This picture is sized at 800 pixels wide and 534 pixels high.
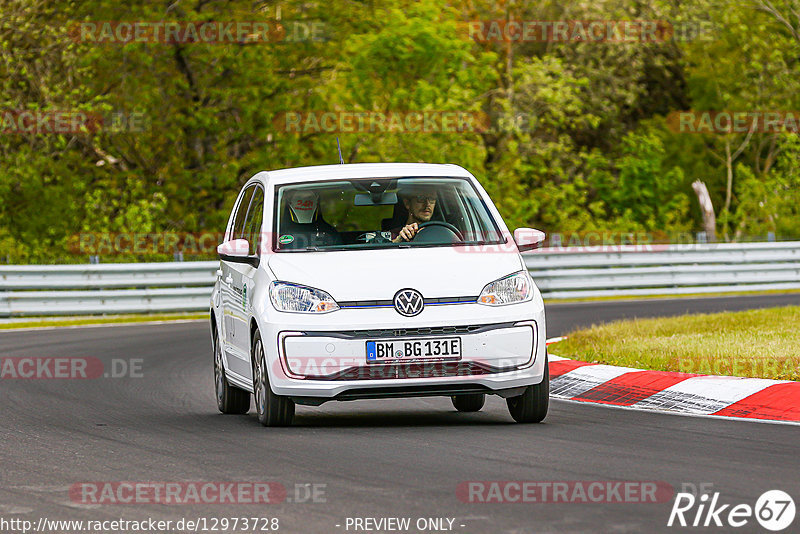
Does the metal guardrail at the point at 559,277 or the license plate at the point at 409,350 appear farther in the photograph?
the metal guardrail at the point at 559,277

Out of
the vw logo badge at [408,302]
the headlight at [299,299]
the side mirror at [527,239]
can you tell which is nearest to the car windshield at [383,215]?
the side mirror at [527,239]

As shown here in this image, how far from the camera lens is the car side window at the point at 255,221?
10828mm

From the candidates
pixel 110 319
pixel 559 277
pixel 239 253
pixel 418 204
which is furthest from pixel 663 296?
pixel 239 253

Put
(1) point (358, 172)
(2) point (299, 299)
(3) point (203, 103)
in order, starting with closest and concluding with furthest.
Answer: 1. (2) point (299, 299)
2. (1) point (358, 172)
3. (3) point (203, 103)

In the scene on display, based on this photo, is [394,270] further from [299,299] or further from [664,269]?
[664,269]

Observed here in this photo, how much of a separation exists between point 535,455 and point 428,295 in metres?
1.63

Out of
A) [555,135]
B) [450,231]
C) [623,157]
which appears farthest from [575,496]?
[623,157]

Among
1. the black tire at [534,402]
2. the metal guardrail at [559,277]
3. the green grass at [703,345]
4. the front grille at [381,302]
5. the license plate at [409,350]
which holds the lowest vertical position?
the metal guardrail at [559,277]

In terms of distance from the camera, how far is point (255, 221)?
11281mm

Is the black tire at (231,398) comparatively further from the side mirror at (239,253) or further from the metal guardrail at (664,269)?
the metal guardrail at (664,269)

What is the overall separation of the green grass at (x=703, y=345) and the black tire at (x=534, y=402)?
2.21m

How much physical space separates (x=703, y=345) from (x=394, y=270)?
196 inches

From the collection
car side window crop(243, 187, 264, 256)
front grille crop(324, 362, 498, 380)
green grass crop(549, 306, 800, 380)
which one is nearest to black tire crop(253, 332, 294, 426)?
front grille crop(324, 362, 498, 380)

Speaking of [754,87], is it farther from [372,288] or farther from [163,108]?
[372,288]
